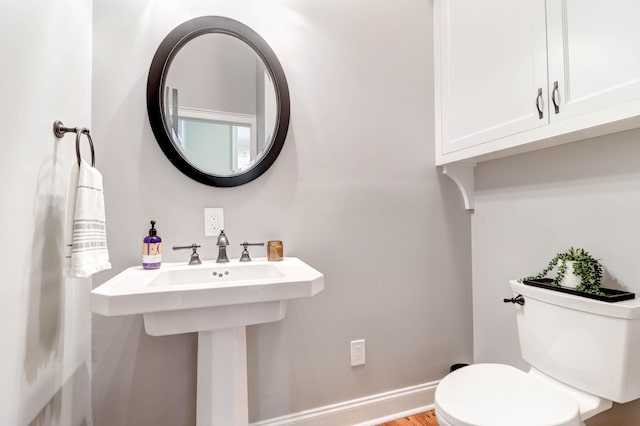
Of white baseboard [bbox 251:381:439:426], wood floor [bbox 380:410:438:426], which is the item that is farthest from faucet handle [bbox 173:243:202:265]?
wood floor [bbox 380:410:438:426]

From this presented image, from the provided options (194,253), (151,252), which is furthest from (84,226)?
(194,253)

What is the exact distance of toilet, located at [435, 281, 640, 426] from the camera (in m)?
0.95

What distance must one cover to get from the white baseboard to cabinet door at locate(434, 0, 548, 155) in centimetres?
134

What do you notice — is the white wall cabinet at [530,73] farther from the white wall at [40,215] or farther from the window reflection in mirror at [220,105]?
the white wall at [40,215]

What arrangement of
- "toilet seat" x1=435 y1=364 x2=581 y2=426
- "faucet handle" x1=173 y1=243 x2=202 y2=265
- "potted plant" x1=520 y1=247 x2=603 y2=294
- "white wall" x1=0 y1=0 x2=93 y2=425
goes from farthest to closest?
"faucet handle" x1=173 y1=243 x2=202 y2=265, "potted plant" x1=520 y1=247 x2=603 y2=294, "toilet seat" x1=435 y1=364 x2=581 y2=426, "white wall" x1=0 y1=0 x2=93 y2=425

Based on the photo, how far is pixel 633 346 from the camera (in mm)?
1001

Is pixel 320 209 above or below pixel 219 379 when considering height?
above

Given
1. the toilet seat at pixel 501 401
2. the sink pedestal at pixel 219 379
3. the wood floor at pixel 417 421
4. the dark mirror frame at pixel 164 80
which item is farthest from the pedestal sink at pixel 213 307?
the wood floor at pixel 417 421

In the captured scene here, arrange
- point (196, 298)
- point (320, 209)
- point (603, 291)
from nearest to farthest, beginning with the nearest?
1. point (196, 298)
2. point (603, 291)
3. point (320, 209)

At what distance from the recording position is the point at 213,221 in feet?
4.48

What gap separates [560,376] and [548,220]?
66 cm

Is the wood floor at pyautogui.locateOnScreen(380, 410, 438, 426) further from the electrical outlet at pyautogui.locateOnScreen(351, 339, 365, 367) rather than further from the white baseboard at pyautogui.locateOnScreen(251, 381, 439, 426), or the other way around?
the electrical outlet at pyautogui.locateOnScreen(351, 339, 365, 367)

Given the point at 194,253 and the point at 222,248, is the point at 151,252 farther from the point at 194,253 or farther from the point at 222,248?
the point at 222,248

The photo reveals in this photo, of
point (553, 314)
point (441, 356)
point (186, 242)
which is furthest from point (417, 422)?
point (186, 242)
